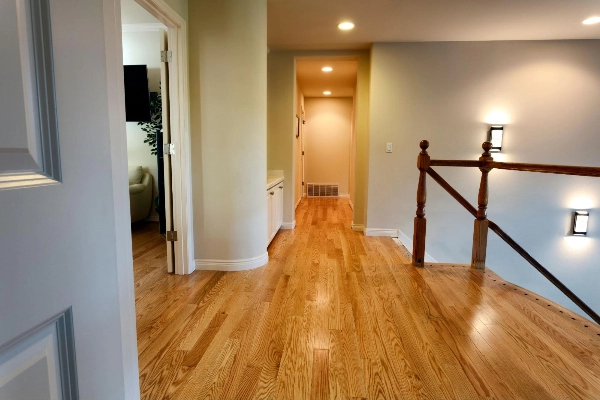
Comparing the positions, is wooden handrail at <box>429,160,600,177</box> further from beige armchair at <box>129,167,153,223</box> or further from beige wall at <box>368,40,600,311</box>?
beige armchair at <box>129,167,153,223</box>

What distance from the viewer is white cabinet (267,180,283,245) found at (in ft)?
11.7

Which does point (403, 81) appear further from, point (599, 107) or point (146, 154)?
point (146, 154)

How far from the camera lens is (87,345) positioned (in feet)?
1.75

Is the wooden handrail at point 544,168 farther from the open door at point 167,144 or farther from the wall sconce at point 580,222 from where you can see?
the wall sconce at point 580,222

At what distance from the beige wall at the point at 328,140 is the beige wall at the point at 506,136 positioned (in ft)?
13.9

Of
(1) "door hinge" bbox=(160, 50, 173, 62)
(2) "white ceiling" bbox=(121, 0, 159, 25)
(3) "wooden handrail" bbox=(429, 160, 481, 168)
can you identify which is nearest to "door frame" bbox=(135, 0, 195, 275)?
(1) "door hinge" bbox=(160, 50, 173, 62)

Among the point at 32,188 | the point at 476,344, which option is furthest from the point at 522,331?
the point at 32,188

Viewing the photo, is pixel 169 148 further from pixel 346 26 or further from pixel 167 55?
pixel 346 26

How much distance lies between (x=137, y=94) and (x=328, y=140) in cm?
488

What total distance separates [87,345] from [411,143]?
4.01 metres

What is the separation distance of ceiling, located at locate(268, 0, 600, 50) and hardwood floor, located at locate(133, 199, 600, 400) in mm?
2285

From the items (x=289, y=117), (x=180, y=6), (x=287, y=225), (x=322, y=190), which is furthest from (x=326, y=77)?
(x=180, y=6)

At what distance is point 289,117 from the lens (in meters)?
4.45

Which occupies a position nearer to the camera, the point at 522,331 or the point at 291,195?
the point at 522,331
